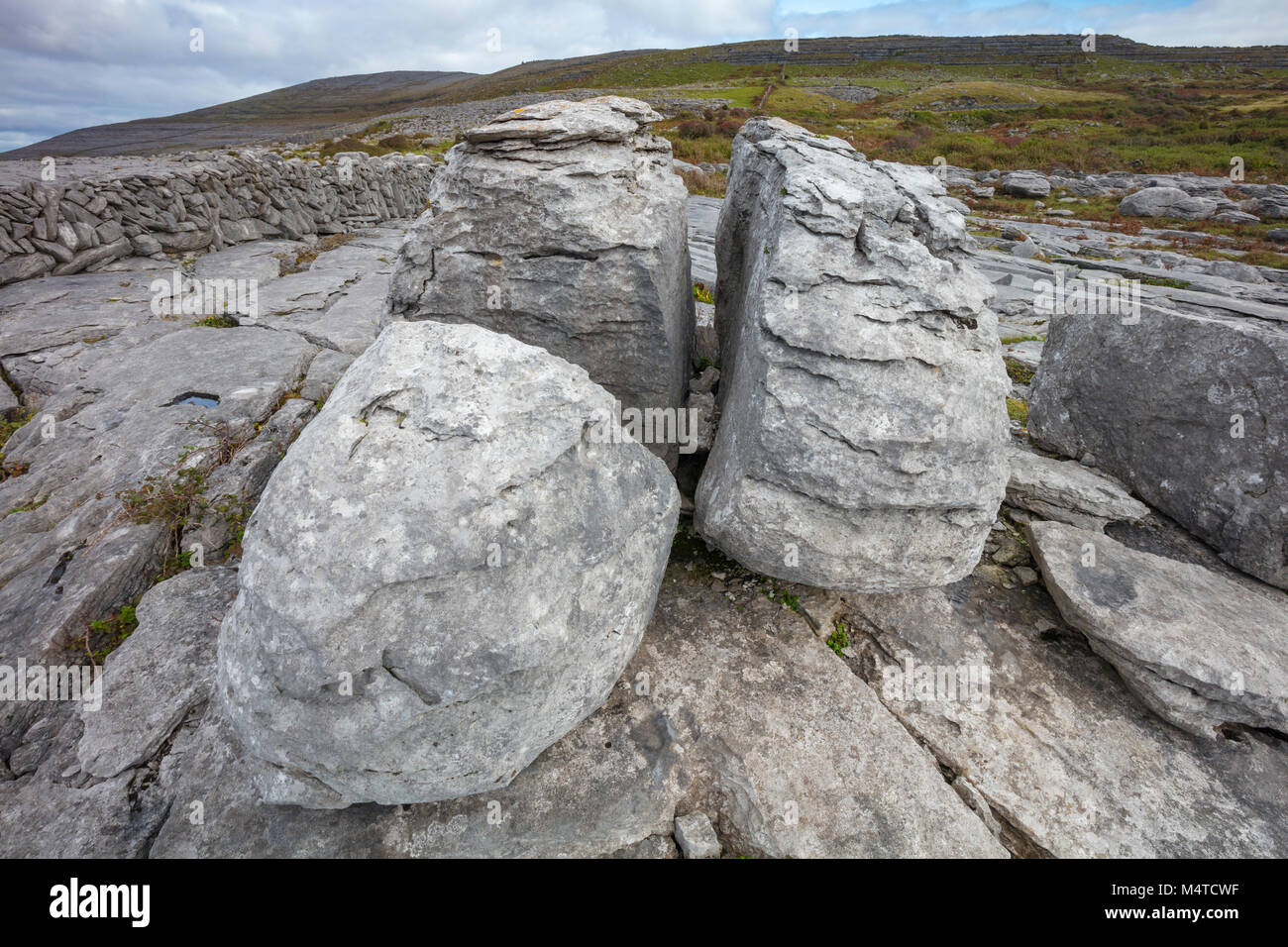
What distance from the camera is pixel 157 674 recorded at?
405 cm

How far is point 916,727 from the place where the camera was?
3762 mm

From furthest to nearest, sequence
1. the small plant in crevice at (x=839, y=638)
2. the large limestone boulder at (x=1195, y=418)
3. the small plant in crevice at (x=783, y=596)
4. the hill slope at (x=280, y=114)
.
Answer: the hill slope at (x=280, y=114) < the small plant in crevice at (x=783, y=596) < the large limestone boulder at (x=1195, y=418) < the small plant in crevice at (x=839, y=638)

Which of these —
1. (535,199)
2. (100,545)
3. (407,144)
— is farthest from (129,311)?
(407,144)

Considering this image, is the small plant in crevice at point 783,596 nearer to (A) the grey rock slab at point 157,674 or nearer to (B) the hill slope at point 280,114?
(A) the grey rock slab at point 157,674

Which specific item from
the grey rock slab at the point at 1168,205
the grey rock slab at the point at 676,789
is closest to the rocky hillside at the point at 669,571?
the grey rock slab at the point at 676,789

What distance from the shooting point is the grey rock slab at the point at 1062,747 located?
10.7ft

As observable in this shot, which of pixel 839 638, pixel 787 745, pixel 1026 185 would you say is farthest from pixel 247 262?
pixel 1026 185

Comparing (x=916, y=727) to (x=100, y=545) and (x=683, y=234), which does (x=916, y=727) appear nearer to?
(x=683, y=234)

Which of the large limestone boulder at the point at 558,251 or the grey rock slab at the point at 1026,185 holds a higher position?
the grey rock slab at the point at 1026,185

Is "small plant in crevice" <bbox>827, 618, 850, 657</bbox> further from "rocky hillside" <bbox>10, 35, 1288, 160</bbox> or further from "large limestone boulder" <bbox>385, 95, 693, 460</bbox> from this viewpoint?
"rocky hillside" <bbox>10, 35, 1288, 160</bbox>

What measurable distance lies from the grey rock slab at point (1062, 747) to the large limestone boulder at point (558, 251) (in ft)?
8.86

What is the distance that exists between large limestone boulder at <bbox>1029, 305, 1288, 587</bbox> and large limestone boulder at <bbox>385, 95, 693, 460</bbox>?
3.98 meters

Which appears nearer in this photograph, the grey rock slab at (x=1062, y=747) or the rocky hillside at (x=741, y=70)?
the grey rock slab at (x=1062, y=747)

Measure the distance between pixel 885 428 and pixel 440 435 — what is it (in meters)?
2.62
